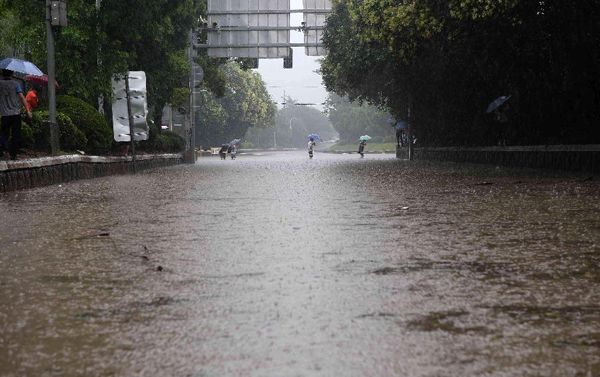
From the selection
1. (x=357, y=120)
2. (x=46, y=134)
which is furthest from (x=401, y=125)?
(x=357, y=120)

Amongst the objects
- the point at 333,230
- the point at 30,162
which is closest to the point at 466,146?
the point at 30,162

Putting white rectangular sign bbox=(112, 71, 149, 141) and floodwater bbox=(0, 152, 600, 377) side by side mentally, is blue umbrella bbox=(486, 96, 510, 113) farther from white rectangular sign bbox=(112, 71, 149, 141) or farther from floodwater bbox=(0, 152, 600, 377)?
floodwater bbox=(0, 152, 600, 377)

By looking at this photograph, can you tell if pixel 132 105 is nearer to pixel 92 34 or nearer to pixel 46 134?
pixel 92 34

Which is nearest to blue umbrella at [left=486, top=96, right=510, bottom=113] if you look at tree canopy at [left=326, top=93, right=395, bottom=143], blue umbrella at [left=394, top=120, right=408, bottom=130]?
blue umbrella at [left=394, top=120, right=408, bottom=130]

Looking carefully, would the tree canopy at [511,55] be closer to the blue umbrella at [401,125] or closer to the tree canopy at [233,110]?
the blue umbrella at [401,125]

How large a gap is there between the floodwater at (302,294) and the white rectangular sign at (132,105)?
52.6 feet

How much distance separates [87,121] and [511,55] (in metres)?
10.5

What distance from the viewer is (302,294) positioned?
456 centimetres

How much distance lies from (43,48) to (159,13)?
450 centimetres

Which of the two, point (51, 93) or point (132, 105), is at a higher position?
point (51, 93)

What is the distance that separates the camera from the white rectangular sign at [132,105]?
25.1 meters

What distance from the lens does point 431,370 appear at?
3.09 meters

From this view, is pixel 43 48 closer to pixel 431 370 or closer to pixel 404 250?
pixel 404 250

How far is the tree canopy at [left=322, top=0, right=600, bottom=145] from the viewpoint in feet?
62.4
